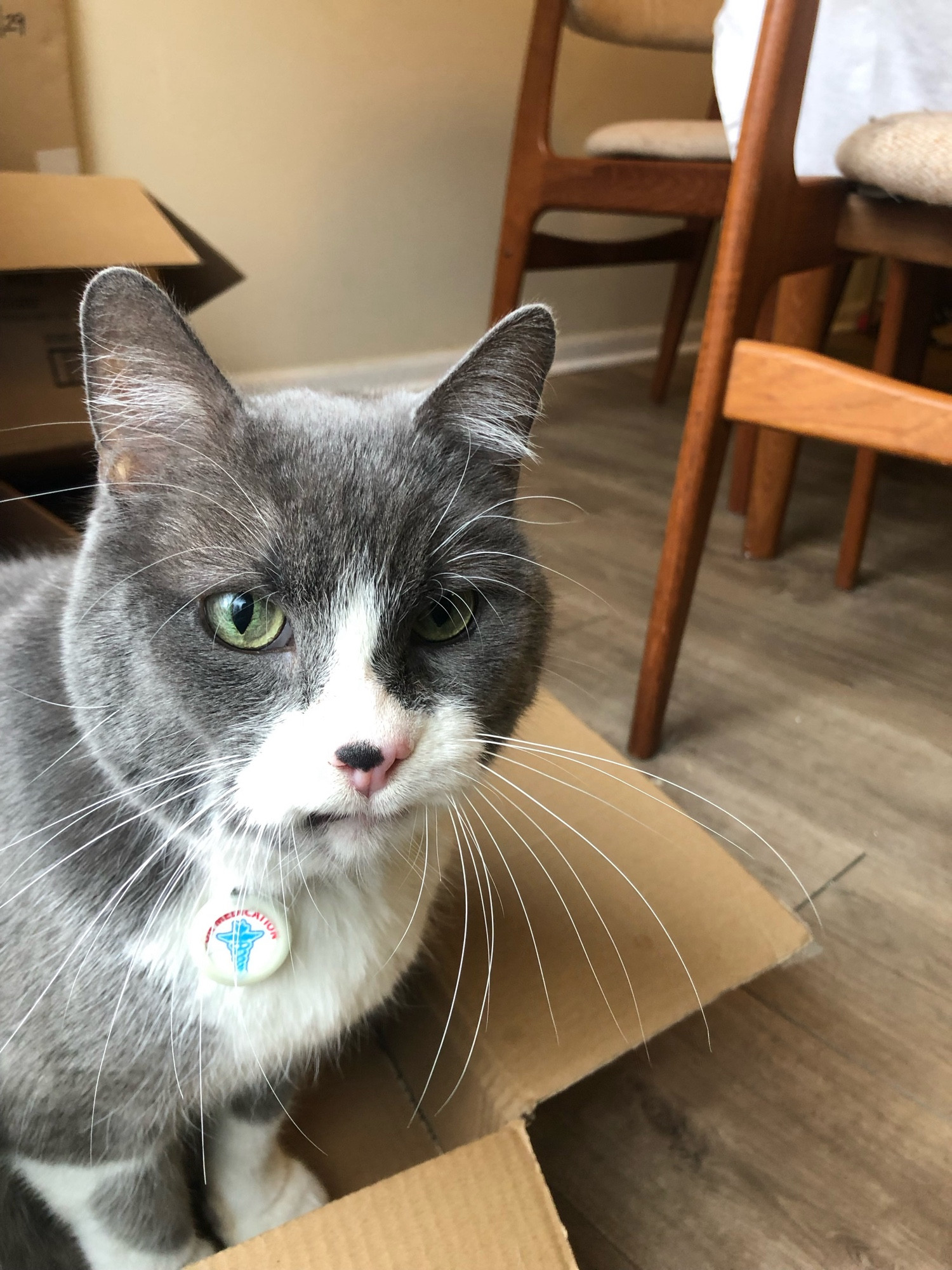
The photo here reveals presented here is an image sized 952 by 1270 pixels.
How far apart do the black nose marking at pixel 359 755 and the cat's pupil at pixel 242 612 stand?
10cm

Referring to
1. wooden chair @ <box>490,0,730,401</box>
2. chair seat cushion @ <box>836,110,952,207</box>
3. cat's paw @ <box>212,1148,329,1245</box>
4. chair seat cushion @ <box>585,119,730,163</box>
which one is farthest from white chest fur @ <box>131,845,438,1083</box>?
chair seat cushion @ <box>585,119,730,163</box>

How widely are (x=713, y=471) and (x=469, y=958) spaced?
63cm

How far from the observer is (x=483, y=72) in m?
2.15

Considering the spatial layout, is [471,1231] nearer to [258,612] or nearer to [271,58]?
[258,612]

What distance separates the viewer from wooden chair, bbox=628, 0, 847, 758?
0.90 meters

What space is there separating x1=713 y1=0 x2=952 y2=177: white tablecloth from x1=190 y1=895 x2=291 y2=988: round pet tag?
1.06 meters

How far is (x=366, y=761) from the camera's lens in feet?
1.47

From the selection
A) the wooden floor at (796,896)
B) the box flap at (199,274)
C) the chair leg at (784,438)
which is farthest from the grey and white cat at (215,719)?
the chair leg at (784,438)

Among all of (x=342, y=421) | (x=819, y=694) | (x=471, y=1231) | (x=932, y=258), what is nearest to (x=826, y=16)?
(x=932, y=258)

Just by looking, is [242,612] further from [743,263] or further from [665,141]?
[665,141]

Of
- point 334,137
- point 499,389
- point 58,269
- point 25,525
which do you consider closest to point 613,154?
point 334,137

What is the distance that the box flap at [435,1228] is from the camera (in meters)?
0.53

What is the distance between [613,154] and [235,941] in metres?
1.75

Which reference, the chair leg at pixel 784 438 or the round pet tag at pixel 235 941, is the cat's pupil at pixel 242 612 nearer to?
the round pet tag at pixel 235 941
